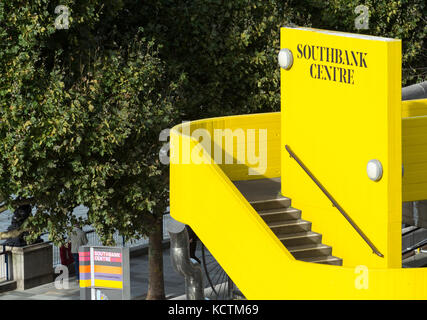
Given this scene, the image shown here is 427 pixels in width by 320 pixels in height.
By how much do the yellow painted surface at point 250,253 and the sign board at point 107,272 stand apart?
1386 millimetres

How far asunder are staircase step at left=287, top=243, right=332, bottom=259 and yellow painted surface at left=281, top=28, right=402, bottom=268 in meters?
0.15

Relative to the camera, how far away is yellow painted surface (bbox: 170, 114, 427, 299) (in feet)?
46.5

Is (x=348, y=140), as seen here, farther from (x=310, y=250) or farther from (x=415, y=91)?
(x=415, y=91)

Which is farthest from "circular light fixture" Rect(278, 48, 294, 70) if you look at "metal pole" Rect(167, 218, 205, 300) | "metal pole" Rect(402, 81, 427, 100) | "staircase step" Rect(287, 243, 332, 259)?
"metal pole" Rect(402, 81, 427, 100)

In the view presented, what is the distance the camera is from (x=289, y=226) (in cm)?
1794

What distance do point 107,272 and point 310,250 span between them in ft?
12.9

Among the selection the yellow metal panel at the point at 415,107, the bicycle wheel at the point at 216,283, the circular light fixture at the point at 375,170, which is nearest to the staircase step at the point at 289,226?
the circular light fixture at the point at 375,170

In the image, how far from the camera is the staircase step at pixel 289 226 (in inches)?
703

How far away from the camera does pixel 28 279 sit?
2917cm

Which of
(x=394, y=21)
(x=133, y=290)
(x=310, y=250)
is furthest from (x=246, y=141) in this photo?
(x=133, y=290)

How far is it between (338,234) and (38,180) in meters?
6.86

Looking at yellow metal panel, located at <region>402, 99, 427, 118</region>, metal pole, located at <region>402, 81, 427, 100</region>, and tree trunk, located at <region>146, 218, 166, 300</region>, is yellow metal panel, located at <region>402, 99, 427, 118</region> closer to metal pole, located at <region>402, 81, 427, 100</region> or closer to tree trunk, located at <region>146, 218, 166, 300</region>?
metal pole, located at <region>402, 81, 427, 100</region>

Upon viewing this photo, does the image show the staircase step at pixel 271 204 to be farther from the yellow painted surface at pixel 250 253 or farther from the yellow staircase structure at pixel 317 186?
the yellow painted surface at pixel 250 253
